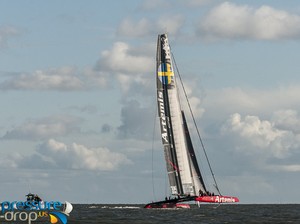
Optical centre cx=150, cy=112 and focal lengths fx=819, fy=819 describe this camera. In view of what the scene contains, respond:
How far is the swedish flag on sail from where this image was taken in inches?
4126

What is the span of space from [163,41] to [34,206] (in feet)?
106

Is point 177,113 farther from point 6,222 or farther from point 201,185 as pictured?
point 6,222

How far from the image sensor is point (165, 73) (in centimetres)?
10506

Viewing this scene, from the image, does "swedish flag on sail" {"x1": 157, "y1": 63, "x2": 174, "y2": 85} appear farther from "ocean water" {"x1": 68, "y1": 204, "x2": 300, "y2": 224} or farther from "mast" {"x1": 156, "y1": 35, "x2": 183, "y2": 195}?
"ocean water" {"x1": 68, "y1": 204, "x2": 300, "y2": 224}

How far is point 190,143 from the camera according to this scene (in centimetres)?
10738

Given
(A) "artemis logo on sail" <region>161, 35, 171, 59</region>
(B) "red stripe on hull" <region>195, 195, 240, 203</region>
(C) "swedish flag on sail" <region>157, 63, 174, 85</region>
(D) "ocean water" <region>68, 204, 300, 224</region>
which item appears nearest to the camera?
(D) "ocean water" <region>68, 204, 300, 224</region>

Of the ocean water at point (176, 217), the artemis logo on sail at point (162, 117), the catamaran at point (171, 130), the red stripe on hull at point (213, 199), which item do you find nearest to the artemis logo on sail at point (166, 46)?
the catamaran at point (171, 130)

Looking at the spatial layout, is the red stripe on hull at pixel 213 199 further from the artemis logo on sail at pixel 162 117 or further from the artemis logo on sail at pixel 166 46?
the artemis logo on sail at pixel 166 46

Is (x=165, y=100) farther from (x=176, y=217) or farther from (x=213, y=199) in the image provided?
(x=176, y=217)

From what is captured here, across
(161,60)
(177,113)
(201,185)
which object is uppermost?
(161,60)

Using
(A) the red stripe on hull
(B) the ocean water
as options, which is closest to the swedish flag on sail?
(A) the red stripe on hull

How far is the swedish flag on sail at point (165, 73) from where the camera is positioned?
10481 centimetres

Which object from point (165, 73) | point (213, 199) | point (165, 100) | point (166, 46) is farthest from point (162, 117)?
point (213, 199)

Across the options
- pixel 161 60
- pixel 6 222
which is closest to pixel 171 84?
pixel 161 60
